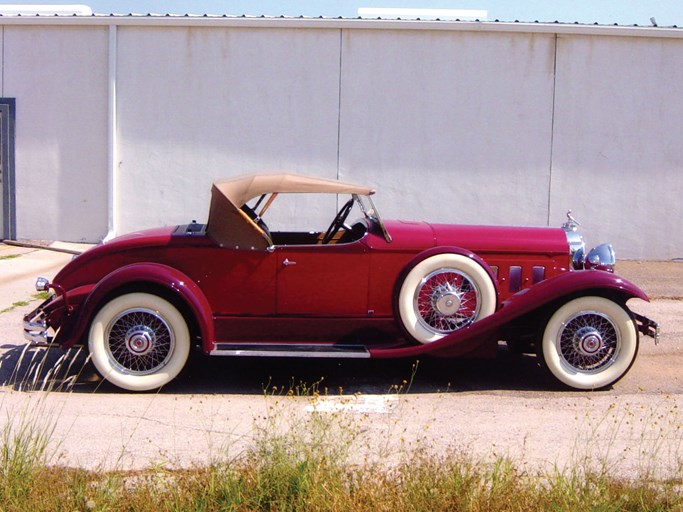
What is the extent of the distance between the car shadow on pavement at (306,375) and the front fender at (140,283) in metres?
0.33

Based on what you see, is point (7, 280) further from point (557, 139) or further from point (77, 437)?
point (557, 139)

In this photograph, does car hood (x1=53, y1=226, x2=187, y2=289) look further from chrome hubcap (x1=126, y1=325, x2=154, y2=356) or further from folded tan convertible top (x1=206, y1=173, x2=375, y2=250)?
chrome hubcap (x1=126, y1=325, x2=154, y2=356)

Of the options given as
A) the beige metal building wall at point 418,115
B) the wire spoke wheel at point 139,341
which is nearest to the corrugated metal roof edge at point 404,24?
the beige metal building wall at point 418,115

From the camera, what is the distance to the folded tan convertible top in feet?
20.7

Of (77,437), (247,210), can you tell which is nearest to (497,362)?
(247,210)

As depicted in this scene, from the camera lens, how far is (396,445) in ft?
16.5

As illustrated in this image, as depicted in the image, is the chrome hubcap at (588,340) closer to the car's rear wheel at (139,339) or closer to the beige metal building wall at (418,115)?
the car's rear wheel at (139,339)

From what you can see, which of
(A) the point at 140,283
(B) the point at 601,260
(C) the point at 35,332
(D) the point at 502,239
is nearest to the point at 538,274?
(D) the point at 502,239

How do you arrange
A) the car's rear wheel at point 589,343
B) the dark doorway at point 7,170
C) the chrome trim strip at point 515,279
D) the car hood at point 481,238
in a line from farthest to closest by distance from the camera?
the dark doorway at point 7,170, the chrome trim strip at point 515,279, the car hood at point 481,238, the car's rear wheel at point 589,343

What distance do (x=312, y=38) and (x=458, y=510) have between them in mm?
10429

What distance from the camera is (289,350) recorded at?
20.3ft

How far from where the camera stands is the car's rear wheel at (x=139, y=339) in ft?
20.0

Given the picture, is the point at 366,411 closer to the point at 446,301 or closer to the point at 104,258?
the point at 446,301

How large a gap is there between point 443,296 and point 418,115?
7.40 meters
